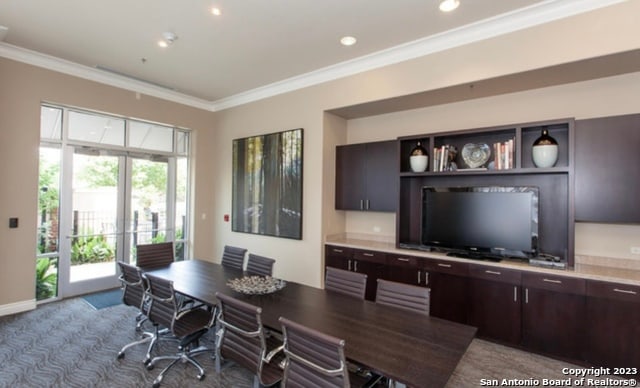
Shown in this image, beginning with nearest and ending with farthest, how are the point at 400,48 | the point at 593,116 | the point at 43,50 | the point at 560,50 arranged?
the point at 560,50, the point at 593,116, the point at 400,48, the point at 43,50

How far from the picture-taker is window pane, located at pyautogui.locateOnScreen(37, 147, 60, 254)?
14.7ft

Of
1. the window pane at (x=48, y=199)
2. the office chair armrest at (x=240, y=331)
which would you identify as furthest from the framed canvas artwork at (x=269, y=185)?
the office chair armrest at (x=240, y=331)

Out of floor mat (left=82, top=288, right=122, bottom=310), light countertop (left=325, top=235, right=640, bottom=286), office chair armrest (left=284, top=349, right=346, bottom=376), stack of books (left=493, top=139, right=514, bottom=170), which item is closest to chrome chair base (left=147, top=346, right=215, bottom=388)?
office chair armrest (left=284, top=349, right=346, bottom=376)

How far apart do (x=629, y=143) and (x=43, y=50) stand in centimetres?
657

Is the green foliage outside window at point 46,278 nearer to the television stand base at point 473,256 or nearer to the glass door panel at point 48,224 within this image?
the glass door panel at point 48,224

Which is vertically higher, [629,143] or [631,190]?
[629,143]

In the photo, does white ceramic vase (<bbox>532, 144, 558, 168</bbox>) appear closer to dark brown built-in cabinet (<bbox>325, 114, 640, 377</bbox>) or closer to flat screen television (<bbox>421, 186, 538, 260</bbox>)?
dark brown built-in cabinet (<bbox>325, 114, 640, 377</bbox>)

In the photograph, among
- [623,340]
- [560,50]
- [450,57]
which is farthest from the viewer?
[450,57]

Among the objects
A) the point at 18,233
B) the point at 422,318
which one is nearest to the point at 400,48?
the point at 422,318

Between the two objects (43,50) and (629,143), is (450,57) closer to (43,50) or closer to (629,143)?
(629,143)

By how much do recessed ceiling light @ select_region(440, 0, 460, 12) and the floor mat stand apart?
5.40 m

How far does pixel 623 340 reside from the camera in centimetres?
275

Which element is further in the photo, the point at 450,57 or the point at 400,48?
the point at 400,48

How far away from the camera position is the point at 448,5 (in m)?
2.96
